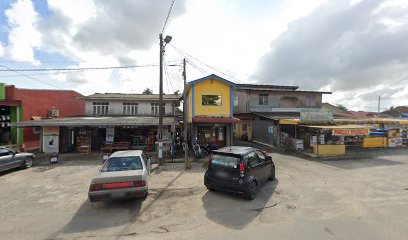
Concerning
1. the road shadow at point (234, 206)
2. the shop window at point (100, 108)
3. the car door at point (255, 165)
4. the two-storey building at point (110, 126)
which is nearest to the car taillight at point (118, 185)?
the road shadow at point (234, 206)

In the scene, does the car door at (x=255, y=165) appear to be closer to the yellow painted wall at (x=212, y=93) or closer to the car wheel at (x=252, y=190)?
the car wheel at (x=252, y=190)

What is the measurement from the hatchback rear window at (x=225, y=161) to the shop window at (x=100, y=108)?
19.2m

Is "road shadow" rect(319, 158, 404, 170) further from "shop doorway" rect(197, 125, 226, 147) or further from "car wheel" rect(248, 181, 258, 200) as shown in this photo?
"shop doorway" rect(197, 125, 226, 147)

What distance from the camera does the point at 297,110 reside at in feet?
88.7

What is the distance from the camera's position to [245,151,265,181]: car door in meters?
7.80

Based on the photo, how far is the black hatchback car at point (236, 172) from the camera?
7.31 metres

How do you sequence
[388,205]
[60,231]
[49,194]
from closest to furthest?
1. [60,231]
2. [388,205]
3. [49,194]

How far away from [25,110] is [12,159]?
37.0 ft

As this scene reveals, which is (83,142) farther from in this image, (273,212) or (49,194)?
(273,212)

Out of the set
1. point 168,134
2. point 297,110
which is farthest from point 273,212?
point 297,110

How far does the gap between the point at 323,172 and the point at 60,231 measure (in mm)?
11760

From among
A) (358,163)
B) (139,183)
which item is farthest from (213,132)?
(139,183)

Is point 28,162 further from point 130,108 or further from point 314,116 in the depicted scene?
point 314,116

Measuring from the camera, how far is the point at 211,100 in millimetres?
17734
